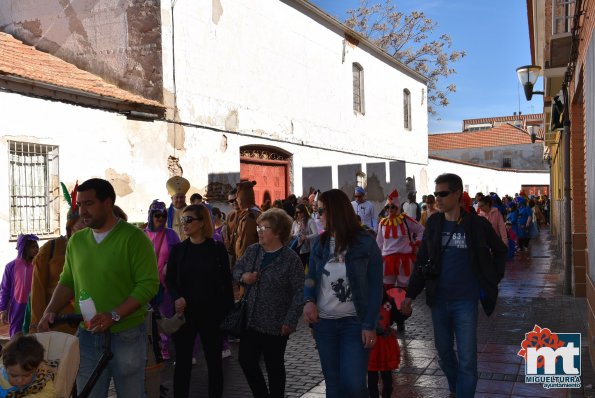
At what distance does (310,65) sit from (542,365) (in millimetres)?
13423

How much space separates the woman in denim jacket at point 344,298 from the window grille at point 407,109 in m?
22.7

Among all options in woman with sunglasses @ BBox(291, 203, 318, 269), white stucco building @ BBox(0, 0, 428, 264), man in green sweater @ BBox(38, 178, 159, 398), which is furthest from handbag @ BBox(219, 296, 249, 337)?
white stucco building @ BBox(0, 0, 428, 264)

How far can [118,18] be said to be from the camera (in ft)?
39.3

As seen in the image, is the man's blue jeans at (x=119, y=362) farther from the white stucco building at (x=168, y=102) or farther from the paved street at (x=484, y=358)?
the white stucco building at (x=168, y=102)

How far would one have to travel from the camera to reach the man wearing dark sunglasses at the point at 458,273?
14.4 ft

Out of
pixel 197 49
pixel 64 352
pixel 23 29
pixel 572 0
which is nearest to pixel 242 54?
pixel 197 49

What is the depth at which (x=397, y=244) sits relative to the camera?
25.3 ft

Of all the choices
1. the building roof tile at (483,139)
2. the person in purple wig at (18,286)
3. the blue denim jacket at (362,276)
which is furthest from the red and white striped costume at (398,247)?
the building roof tile at (483,139)

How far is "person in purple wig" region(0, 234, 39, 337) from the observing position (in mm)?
5777

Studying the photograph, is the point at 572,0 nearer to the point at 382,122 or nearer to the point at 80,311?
the point at 80,311

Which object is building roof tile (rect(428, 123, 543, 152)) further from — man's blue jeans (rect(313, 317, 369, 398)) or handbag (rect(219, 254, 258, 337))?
man's blue jeans (rect(313, 317, 369, 398))

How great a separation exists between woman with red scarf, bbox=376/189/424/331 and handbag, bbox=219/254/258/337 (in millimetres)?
3354

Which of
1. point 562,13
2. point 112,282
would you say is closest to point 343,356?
point 112,282

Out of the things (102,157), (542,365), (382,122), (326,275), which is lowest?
(542,365)
